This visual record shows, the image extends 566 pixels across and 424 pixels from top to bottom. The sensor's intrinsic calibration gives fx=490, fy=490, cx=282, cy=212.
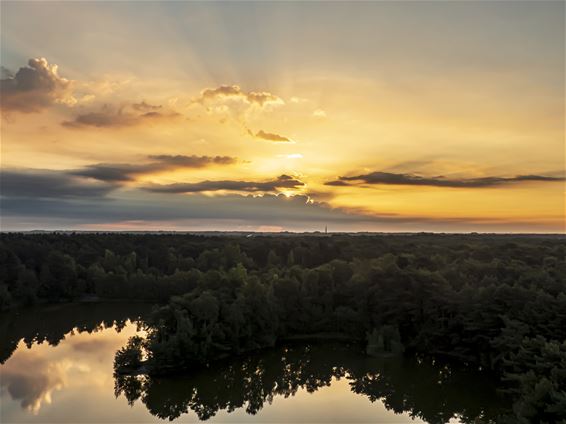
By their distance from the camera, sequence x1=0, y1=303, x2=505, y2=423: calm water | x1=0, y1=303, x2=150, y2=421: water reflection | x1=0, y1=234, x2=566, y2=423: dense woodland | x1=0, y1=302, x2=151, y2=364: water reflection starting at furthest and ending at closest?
x1=0, y1=302, x2=151, y2=364: water reflection, x1=0, y1=303, x2=150, y2=421: water reflection, x1=0, y1=234, x2=566, y2=423: dense woodland, x1=0, y1=303, x2=505, y2=423: calm water

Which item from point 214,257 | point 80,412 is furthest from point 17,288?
point 80,412

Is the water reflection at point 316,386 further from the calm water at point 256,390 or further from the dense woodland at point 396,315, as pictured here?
the dense woodland at point 396,315

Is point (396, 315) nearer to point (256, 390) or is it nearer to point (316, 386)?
point (316, 386)

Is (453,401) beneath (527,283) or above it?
beneath

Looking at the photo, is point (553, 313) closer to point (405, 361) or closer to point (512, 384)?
point (512, 384)

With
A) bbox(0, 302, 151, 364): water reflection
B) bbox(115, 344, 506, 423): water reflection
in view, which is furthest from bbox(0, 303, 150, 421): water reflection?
bbox(115, 344, 506, 423): water reflection

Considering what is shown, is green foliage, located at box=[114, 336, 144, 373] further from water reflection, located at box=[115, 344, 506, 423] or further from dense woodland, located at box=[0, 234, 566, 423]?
water reflection, located at box=[115, 344, 506, 423]

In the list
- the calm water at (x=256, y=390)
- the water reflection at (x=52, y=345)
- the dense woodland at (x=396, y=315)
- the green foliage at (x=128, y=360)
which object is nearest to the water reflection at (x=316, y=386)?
the calm water at (x=256, y=390)
